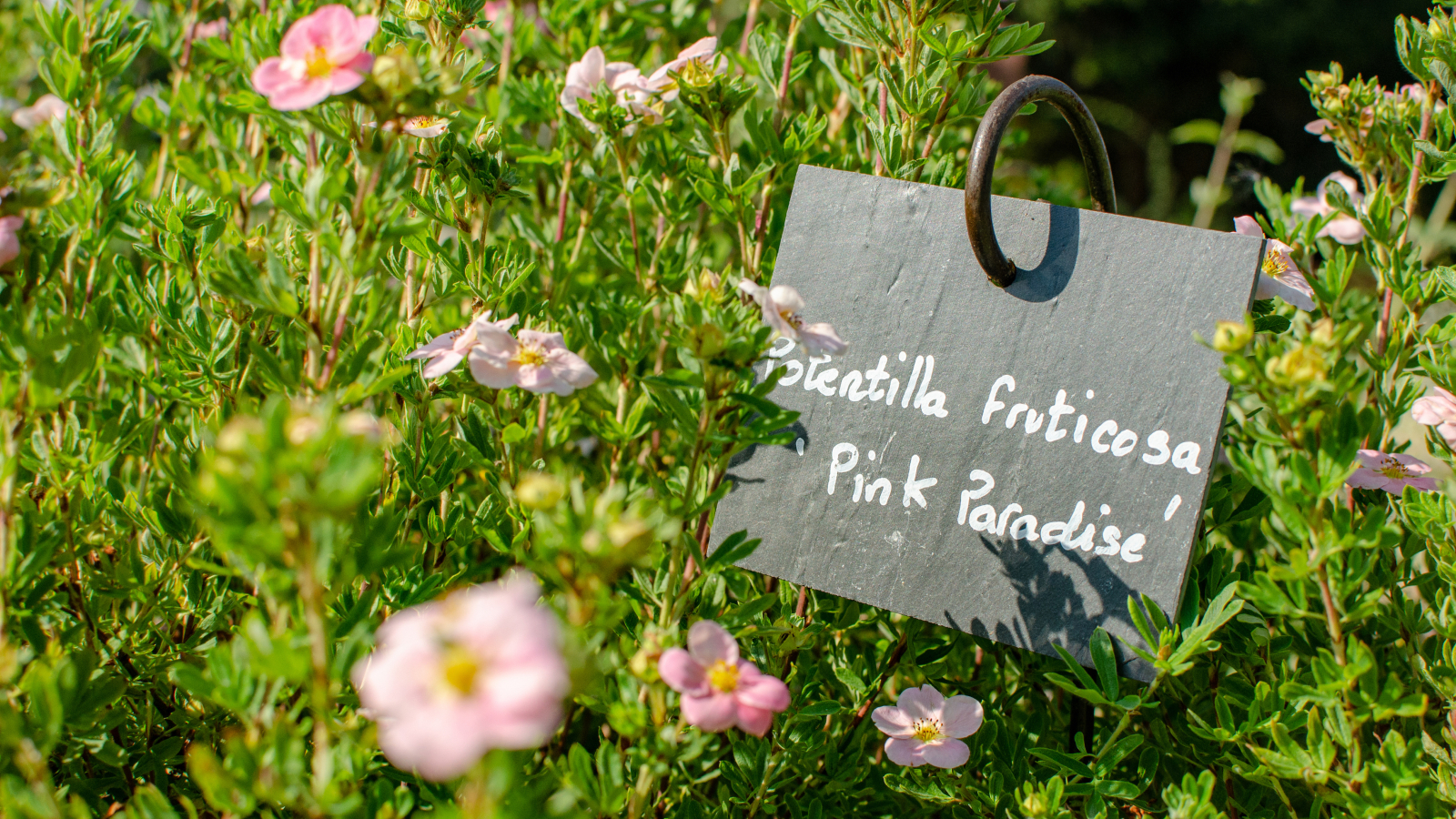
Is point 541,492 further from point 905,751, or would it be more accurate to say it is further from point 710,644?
point 905,751

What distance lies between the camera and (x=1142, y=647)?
0.97 metres

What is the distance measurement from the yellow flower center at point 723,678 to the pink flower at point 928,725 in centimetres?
31

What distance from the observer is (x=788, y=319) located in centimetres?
90

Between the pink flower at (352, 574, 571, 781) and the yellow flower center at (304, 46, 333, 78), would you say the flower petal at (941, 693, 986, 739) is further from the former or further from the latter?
the yellow flower center at (304, 46, 333, 78)

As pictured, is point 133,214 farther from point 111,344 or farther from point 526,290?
point 526,290

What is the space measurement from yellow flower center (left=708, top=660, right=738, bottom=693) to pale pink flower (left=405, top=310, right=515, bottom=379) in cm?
39

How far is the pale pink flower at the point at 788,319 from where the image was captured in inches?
33.1

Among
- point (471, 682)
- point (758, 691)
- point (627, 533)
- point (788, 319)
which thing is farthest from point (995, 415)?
point (471, 682)

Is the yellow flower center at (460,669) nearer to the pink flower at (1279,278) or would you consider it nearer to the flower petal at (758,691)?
the flower petal at (758,691)

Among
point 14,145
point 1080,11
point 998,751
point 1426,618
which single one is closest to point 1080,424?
point 998,751

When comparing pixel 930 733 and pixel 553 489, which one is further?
pixel 930 733

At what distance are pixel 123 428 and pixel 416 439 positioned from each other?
0.32 m

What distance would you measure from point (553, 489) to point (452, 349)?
36 cm

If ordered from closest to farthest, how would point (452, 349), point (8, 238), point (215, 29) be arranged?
point (8, 238) → point (452, 349) → point (215, 29)
